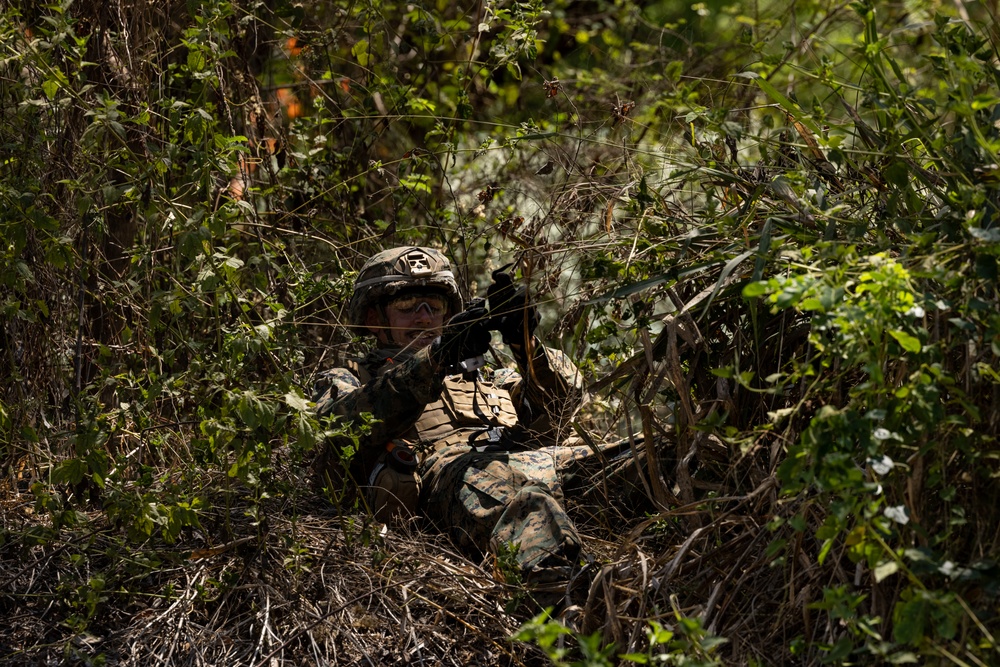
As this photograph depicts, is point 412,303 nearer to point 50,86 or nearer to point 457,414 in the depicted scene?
point 457,414

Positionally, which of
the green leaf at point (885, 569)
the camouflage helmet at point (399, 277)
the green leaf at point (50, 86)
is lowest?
the camouflage helmet at point (399, 277)

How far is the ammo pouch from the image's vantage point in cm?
379

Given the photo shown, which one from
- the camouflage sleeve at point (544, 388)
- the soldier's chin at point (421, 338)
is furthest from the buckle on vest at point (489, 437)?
the soldier's chin at point (421, 338)

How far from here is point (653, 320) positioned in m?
3.29

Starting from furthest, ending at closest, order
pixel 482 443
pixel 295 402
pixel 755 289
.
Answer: pixel 482 443, pixel 295 402, pixel 755 289

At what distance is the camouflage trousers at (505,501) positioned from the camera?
3.24 m

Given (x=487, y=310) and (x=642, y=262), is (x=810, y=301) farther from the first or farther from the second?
(x=487, y=310)

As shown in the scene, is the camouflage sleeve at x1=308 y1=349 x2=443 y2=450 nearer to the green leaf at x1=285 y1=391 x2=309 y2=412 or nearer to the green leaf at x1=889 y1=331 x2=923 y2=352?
the green leaf at x1=285 y1=391 x2=309 y2=412

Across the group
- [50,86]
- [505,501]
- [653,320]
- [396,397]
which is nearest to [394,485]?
[396,397]

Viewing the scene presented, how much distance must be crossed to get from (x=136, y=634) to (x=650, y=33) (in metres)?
5.03

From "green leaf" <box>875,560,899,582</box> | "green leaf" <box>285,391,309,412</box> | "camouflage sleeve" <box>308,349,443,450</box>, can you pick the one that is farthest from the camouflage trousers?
"green leaf" <box>875,560,899,582</box>

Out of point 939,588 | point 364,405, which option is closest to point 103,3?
point 364,405

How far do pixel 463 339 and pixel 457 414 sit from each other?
655 millimetres

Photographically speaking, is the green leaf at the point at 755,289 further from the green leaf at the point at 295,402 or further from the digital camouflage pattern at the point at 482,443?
the green leaf at the point at 295,402
